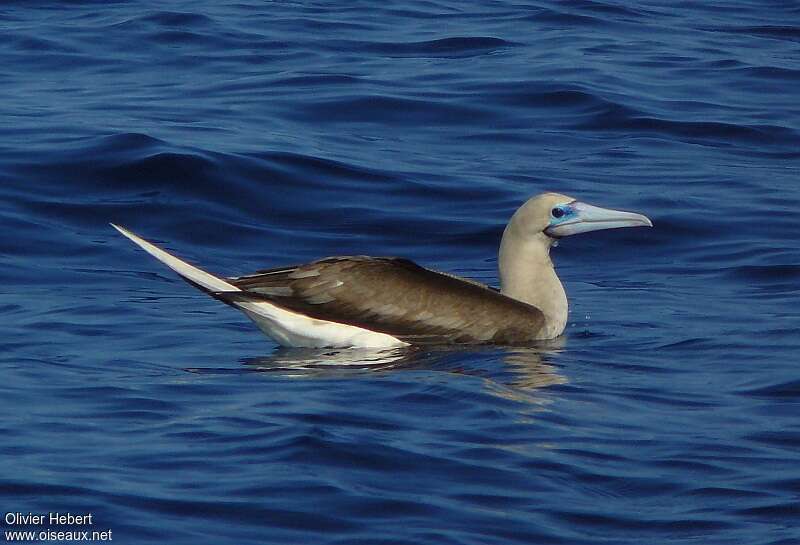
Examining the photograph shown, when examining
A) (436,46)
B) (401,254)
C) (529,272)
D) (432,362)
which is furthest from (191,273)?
(436,46)

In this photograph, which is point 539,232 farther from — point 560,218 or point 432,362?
point 432,362

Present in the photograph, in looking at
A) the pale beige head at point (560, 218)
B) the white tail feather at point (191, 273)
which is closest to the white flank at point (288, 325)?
the white tail feather at point (191, 273)

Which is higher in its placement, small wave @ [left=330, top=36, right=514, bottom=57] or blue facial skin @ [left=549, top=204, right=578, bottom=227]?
blue facial skin @ [left=549, top=204, right=578, bottom=227]

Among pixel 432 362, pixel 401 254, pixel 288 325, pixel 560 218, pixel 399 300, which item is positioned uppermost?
pixel 560 218

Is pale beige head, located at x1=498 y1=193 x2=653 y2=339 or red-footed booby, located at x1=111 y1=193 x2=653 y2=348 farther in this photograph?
pale beige head, located at x1=498 y1=193 x2=653 y2=339

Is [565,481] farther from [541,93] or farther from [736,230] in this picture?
[541,93]

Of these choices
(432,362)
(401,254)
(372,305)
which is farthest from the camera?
(401,254)

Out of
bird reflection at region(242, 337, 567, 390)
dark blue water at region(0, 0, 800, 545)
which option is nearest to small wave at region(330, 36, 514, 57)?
dark blue water at region(0, 0, 800, 545)

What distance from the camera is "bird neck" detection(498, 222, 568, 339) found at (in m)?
11.5

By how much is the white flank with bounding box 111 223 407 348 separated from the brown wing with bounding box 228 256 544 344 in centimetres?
5

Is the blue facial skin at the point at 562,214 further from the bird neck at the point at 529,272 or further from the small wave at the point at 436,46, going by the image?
the small wave at the point at 436,46

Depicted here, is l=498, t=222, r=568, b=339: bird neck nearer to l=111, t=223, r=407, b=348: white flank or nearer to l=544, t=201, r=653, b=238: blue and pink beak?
l=544, t=201, r=653, b=238: blue and pink beak

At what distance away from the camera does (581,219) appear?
1156cm

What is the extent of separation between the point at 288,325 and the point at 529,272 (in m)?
1.68
